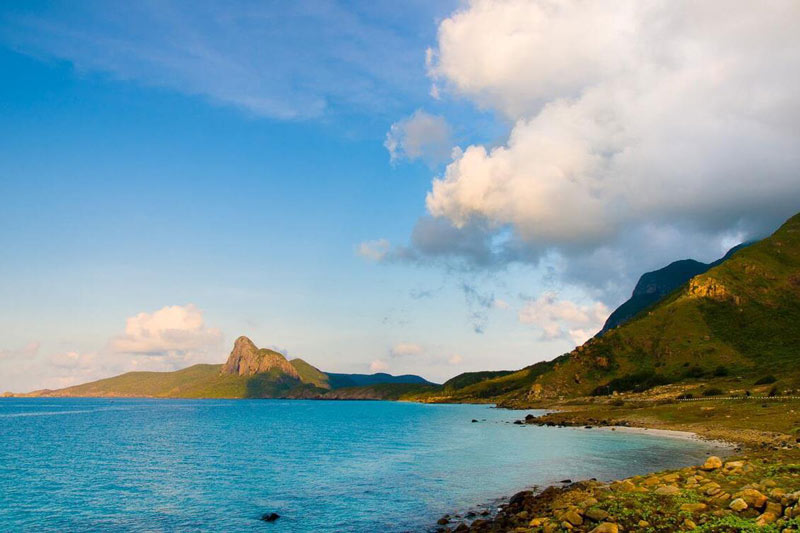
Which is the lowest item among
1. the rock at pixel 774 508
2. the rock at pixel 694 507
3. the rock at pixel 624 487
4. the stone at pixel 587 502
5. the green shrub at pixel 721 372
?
the stone at pixel 587 502

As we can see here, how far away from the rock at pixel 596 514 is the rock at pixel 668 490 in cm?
564

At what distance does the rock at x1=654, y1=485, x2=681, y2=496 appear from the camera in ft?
108

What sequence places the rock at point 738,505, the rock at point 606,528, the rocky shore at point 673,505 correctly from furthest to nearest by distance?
the rock at point 606,528 < the rock at point 738,505 < the rocky shore at point 673,505

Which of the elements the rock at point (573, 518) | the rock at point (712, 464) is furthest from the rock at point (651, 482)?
the rock at point (573, 518)

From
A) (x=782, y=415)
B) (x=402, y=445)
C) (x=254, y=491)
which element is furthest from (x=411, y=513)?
(x=782, y=415)

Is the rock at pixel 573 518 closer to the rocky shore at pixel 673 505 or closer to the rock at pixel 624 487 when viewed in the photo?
the rocky shore at pixel 673 505

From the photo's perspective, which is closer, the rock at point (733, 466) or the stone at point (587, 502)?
the stone at point (587, 502)

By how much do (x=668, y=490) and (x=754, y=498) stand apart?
714 centimetres

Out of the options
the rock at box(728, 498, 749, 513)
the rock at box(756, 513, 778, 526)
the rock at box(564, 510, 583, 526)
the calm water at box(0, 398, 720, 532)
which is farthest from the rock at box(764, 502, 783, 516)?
the calm water at box(0, 398, 720, 532)

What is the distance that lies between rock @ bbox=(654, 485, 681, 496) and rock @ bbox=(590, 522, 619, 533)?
8.17 metres

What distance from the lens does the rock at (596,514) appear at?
3020 cm

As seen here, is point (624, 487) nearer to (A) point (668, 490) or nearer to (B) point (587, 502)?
(B) point (587, 502)

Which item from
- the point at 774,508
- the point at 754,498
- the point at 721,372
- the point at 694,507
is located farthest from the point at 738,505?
the point at 721,372

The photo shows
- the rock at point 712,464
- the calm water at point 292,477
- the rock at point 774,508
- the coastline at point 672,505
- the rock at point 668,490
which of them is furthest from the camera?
the calm water at point 292,477
